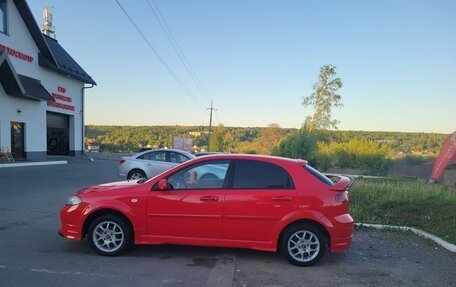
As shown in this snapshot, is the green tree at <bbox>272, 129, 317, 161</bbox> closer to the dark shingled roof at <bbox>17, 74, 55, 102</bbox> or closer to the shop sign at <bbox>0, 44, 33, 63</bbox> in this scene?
the dark shingled roof at <bbox>17, 74, 55, 102</bbox>

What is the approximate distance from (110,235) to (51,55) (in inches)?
899

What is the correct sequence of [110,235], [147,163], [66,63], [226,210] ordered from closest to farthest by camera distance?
[226,210] → [110,235] → [147,163] → [66,63]

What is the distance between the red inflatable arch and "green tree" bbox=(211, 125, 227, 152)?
45823 mm

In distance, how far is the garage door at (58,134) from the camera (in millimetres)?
28656

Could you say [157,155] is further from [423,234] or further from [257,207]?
[423,234]

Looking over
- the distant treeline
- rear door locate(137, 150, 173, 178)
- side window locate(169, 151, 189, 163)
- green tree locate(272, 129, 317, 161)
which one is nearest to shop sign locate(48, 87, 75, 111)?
rear door locate(137, 150, 173, 178)

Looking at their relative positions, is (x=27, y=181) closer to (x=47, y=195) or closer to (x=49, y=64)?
(x=47, y=195)

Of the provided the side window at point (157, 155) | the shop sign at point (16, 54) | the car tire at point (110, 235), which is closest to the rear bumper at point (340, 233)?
the car tire at point (110, 235)

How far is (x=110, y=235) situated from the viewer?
584 cm

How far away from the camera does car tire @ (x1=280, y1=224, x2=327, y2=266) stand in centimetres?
561

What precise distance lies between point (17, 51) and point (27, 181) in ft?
37.9

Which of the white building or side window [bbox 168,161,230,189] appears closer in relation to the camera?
side window [bbox 168,161,230,189]

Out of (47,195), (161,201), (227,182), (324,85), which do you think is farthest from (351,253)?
(324,85)

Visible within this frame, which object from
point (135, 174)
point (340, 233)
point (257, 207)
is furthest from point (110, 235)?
point (135, 174)
